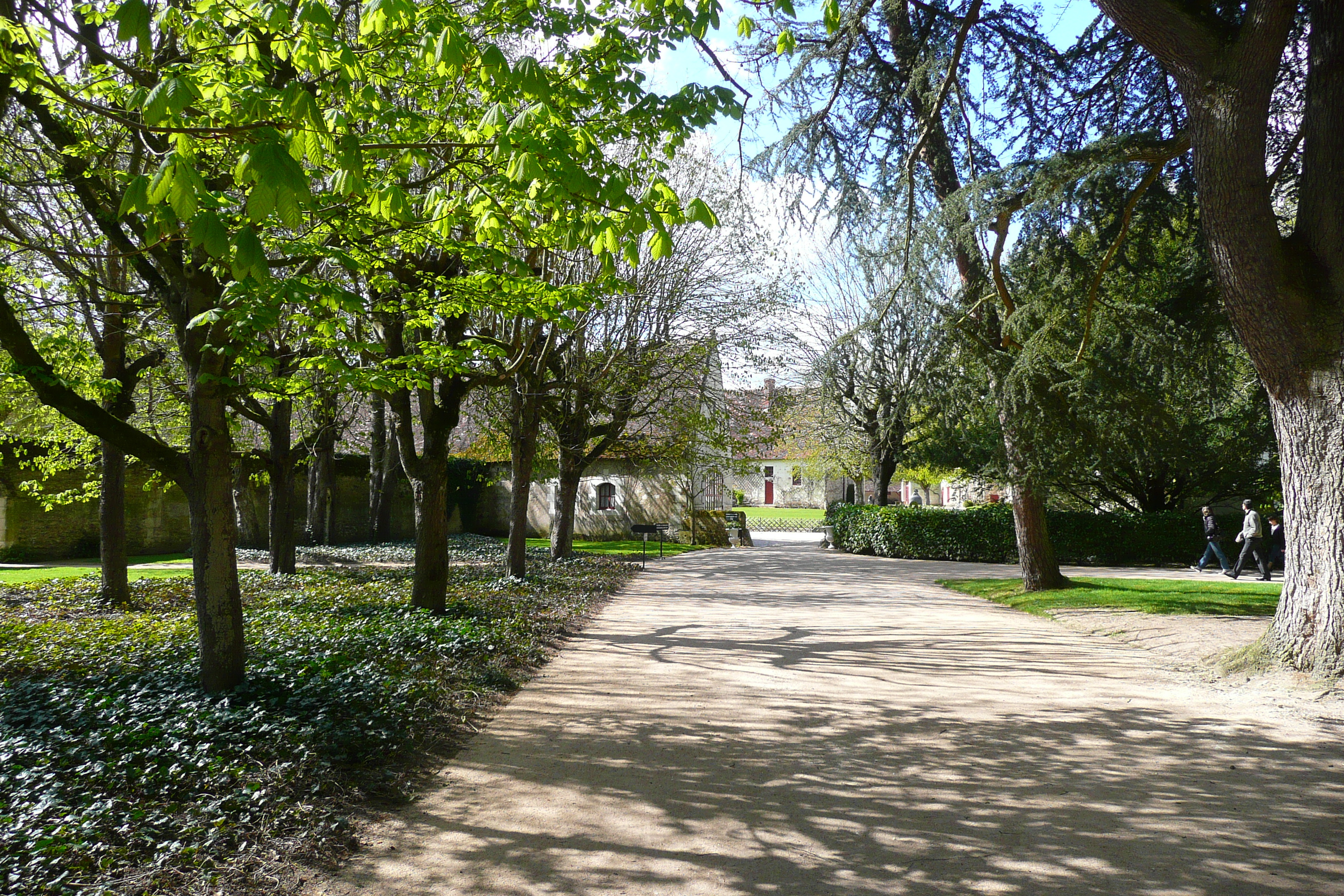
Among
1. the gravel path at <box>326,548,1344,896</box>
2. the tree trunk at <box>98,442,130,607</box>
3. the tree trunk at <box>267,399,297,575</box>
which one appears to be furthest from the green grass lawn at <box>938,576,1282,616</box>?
the tree trunk at <box>98,442,130,607</box>

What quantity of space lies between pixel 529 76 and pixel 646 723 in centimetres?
433

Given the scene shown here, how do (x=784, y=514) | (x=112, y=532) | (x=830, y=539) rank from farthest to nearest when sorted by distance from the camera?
(x=784, y=514) → (x=830, y=539) → (x=112, y=532)

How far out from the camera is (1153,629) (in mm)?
9703

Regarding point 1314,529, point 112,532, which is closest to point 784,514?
point 112,532

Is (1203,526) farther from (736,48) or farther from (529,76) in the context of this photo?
(529,76)

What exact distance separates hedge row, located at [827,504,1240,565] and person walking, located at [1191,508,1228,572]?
1.56 metres

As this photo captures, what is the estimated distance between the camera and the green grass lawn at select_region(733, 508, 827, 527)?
5031 centimetres

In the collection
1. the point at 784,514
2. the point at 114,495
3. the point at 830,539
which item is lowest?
the point at 830,539

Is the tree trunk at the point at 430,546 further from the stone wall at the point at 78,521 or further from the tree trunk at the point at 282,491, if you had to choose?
the stone wall at the point at 78,521

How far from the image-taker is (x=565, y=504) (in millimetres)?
20016

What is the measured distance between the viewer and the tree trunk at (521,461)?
1468 centimetres

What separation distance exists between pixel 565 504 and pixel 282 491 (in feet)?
23.8

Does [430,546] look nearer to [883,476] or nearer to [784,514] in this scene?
[883,476]

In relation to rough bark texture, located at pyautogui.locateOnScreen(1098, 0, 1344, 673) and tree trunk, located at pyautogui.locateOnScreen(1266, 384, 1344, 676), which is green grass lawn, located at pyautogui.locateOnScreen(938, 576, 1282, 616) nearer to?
tree trunk, located at pyautogui.locateOnScreen(1266, 384, 1344, 676)
